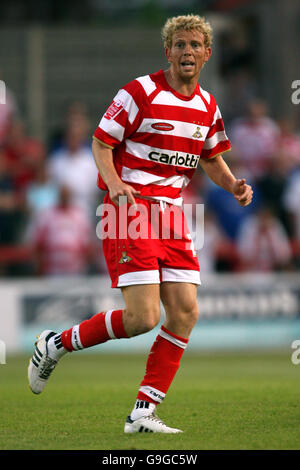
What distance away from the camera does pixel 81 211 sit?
43.6ft

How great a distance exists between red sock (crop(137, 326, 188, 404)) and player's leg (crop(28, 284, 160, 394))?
0.25 meters

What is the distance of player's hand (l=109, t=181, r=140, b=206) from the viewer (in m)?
5.42

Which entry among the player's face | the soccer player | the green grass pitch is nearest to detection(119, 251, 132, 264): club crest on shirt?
the soccer player

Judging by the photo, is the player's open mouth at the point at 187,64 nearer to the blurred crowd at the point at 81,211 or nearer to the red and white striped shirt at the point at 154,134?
the red and white striped shirt at the point at 154,134

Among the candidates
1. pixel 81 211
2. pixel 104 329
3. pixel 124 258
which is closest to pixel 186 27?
pixel 124 258

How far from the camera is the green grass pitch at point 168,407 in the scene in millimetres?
5156

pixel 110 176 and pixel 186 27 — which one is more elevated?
pixel 186 27

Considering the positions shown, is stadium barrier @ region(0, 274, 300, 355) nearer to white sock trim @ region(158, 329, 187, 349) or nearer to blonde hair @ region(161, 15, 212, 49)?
white sock trim @ region(158, 329, 187, 349)

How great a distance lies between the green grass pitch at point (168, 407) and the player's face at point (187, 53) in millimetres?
2184

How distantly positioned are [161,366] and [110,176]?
122 cm

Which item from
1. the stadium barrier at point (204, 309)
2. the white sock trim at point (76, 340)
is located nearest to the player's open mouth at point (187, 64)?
the white sock trim at point (76, 340)

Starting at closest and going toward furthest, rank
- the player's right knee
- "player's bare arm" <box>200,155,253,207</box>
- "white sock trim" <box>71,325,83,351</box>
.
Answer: the player's right knee → "white sock trim" <box>71,325,83,351</box> → "player's bare arm" <box>200,155,253,207</box>

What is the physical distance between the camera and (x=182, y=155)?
19.3 ft

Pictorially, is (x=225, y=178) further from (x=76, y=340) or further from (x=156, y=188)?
(x=76, y=340)
